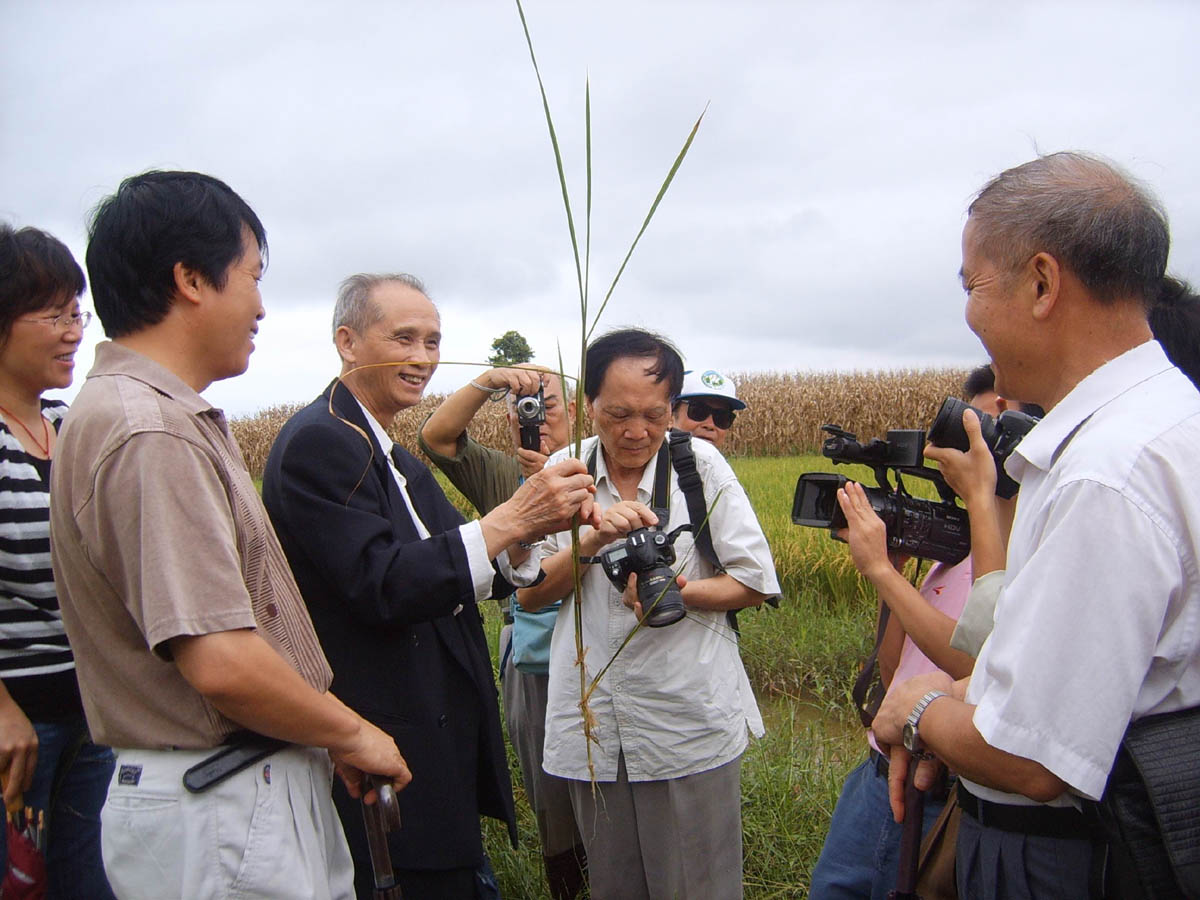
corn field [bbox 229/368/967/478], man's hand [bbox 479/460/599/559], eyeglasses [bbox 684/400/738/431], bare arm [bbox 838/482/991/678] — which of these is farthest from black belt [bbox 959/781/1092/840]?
corn field [bbox 229/368/967/478]

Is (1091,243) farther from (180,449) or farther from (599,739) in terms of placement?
(599,739)

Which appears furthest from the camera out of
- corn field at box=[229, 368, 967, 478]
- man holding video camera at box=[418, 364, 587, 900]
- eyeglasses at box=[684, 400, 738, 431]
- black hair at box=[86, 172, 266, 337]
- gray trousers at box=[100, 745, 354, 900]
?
corn field at box=[229, 368, 967, 478]

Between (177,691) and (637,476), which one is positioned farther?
(637,476)

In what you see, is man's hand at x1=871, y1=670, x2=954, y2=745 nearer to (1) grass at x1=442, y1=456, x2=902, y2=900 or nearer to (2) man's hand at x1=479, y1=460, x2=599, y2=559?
(2) man's hand at x1=479, y1=460, x2=599, y2=559

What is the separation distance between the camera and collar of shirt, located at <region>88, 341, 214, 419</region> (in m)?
1.40

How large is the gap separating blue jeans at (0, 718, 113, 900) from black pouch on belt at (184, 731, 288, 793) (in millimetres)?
835

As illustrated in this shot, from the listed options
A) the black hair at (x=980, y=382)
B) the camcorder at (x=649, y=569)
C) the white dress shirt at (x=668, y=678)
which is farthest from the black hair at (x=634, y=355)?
the black hair at (x=980, y=382)

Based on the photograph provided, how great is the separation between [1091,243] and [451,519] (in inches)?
62.7

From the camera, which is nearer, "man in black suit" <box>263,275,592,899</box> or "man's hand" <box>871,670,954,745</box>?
"man's hand" <box>871,670,954,745</box>

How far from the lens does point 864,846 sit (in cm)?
189

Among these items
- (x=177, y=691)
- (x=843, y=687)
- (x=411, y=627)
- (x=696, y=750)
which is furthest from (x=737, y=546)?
(x=843, y=687)

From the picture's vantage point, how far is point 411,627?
196cm

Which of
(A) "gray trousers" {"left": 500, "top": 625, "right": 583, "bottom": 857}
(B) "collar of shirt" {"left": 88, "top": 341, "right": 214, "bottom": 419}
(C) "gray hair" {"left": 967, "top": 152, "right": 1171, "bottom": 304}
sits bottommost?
→ (A) "gray trousers" {"left": 500, "top": 625, "right": 583, "bottom": 857}

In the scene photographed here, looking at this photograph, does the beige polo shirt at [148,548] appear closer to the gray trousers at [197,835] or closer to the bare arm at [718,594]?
the gray trousers at [197,835]
